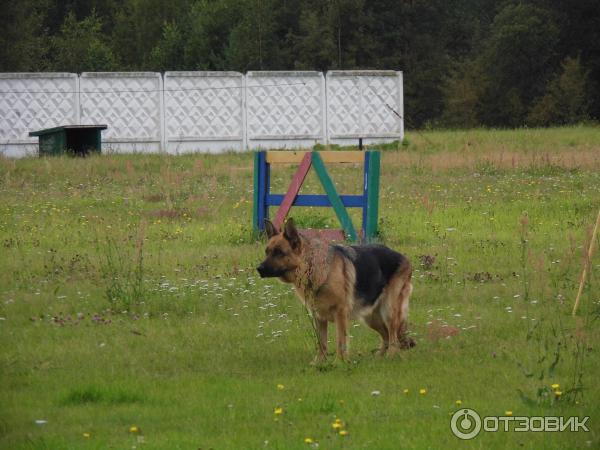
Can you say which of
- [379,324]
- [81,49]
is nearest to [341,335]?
[379,324]

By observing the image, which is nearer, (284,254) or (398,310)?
(284,254)

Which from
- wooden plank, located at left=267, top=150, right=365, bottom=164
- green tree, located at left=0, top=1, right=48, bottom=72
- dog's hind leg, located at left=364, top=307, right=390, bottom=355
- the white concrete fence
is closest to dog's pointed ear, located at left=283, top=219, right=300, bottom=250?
dog's hind leg, located at left=364, top=307, right=390, bottom=355

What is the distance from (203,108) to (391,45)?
84.0 feet

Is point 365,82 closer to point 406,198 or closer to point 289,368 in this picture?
point 406,198

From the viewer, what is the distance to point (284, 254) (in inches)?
336

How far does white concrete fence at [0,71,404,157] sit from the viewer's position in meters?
32.0

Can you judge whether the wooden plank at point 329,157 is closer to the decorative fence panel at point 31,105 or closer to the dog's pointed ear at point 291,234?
the dog's pointed ear at point 291,234

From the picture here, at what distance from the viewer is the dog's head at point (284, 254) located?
334 inches

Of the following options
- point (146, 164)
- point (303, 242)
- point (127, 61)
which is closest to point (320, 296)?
point (303, 242)

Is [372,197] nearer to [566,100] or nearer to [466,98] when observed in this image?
[566,100]

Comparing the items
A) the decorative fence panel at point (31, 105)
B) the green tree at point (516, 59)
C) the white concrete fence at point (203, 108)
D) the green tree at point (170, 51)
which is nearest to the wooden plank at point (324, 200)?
the white concrete fence at point (203, 108)

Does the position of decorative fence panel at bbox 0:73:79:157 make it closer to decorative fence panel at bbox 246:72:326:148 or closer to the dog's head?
decorative fence panel at bbox 246:72:326:148

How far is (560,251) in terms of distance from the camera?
43.8ft

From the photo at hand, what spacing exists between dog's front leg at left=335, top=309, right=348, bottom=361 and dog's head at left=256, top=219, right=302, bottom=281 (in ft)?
1.77
